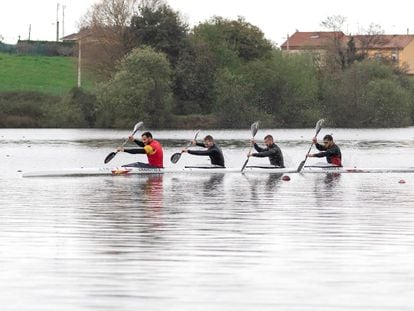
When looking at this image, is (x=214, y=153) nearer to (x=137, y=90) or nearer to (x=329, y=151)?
(x=329, y=151)

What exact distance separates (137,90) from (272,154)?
5345cm

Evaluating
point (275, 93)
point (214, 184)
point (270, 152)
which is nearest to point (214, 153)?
point (270, 152)

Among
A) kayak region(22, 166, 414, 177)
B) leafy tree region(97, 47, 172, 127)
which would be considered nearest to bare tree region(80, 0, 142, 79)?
leafy tree region(97, 47, 172, 127)

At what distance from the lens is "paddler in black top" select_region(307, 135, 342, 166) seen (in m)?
33.9

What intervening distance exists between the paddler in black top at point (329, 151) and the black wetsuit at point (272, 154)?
837 millimetres

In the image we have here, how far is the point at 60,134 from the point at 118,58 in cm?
1558

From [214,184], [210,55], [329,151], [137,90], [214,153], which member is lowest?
[214,184]

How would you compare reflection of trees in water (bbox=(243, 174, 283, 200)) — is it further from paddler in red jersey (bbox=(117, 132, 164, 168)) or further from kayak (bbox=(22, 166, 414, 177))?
paddler in red jersey (bbox=(117, 132, 164, 168))

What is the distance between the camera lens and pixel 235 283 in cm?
1315

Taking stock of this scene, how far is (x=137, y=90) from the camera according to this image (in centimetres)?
8656

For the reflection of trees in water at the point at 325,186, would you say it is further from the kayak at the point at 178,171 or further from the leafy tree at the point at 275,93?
the leafy tree at the point at 275,93

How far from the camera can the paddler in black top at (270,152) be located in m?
33.1

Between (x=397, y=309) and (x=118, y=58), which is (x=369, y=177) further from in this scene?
(x=118, y=58)

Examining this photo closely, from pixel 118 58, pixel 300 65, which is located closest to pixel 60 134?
pixel 118 58
